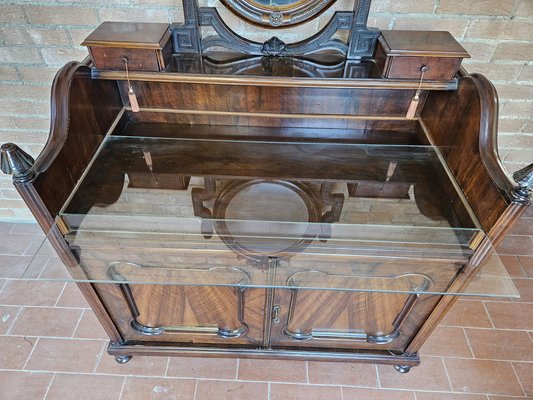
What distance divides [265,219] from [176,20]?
75 centimetres

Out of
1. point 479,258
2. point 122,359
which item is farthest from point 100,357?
point 479,258

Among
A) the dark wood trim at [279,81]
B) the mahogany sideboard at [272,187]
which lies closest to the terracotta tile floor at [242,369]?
the mahogany sideboard at [272,187]

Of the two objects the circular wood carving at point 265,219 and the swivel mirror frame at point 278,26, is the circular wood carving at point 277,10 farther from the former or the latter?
the circular wood carving at point 265,219

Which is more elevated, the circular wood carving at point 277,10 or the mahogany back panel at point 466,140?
the circular wood carving at point 277,10

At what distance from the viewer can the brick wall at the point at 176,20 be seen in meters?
1.16

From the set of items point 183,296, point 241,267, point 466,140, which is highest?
point 466,140

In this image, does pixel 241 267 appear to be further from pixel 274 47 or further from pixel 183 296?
pixel 274 47

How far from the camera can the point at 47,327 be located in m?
1.47

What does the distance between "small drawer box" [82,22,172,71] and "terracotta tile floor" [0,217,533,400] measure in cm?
105

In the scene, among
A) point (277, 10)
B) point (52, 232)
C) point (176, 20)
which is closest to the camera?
point (52, 232)

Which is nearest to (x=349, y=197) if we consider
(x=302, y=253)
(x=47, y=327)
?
(x=302, y=253)

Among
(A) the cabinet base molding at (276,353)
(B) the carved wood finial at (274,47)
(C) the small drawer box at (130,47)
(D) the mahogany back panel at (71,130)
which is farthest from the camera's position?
(A) the cabinet base molding at (276,353)

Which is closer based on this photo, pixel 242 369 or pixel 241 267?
pixel 241 267

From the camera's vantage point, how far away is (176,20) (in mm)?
1190
